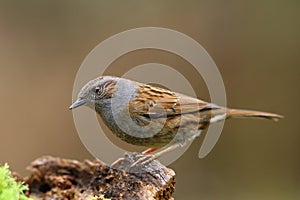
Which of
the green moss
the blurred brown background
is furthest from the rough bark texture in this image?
the blurred brown background

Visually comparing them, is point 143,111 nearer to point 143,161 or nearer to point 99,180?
point 143,161

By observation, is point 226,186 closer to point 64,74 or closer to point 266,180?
point 266,180

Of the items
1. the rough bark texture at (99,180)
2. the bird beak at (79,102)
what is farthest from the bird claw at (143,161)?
the bird beak at (79,102)

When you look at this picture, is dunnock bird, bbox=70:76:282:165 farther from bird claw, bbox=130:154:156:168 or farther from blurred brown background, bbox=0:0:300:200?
blurred brown background, bbox=0:0:300:200

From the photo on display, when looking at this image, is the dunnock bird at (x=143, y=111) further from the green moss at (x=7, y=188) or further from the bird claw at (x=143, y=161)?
the green moss at (x=7, y=188)

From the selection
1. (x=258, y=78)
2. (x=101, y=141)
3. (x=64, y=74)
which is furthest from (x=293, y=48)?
(x=101, y=141)

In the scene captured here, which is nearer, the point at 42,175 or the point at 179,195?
the point at 42,175

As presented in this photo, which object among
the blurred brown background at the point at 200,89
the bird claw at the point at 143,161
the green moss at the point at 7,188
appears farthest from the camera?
the blurred brown background at the point at 200,89
